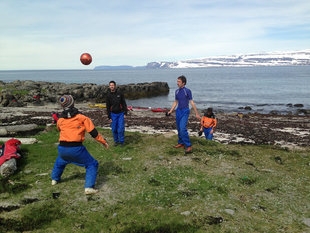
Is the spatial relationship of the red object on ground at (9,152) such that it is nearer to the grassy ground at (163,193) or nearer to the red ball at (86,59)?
the grassy ground at (163,193)

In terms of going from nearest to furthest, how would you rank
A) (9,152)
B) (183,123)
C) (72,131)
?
(72,131) < (9,152) < (183,123)

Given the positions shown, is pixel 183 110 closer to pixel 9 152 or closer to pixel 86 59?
pixel 9 152

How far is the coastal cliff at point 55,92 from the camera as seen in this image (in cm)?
4301

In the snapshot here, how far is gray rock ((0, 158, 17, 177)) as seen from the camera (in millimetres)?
8625

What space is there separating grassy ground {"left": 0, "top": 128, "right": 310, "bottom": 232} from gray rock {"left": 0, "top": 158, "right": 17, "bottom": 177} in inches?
11.2

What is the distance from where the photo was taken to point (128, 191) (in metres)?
7.93

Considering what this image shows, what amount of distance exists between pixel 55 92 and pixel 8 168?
5448 cm

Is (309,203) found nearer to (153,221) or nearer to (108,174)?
(153,221)

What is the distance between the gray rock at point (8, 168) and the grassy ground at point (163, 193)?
0.28 meters

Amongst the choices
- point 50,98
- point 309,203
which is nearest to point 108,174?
point 309,203

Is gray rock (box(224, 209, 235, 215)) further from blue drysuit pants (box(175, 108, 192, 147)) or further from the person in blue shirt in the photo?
blue drysuit pants (box(175, 108, 192, 147))

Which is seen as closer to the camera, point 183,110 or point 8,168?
point 8,168

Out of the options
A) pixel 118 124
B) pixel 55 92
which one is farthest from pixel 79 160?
pixel 55 92

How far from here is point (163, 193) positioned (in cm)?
776
